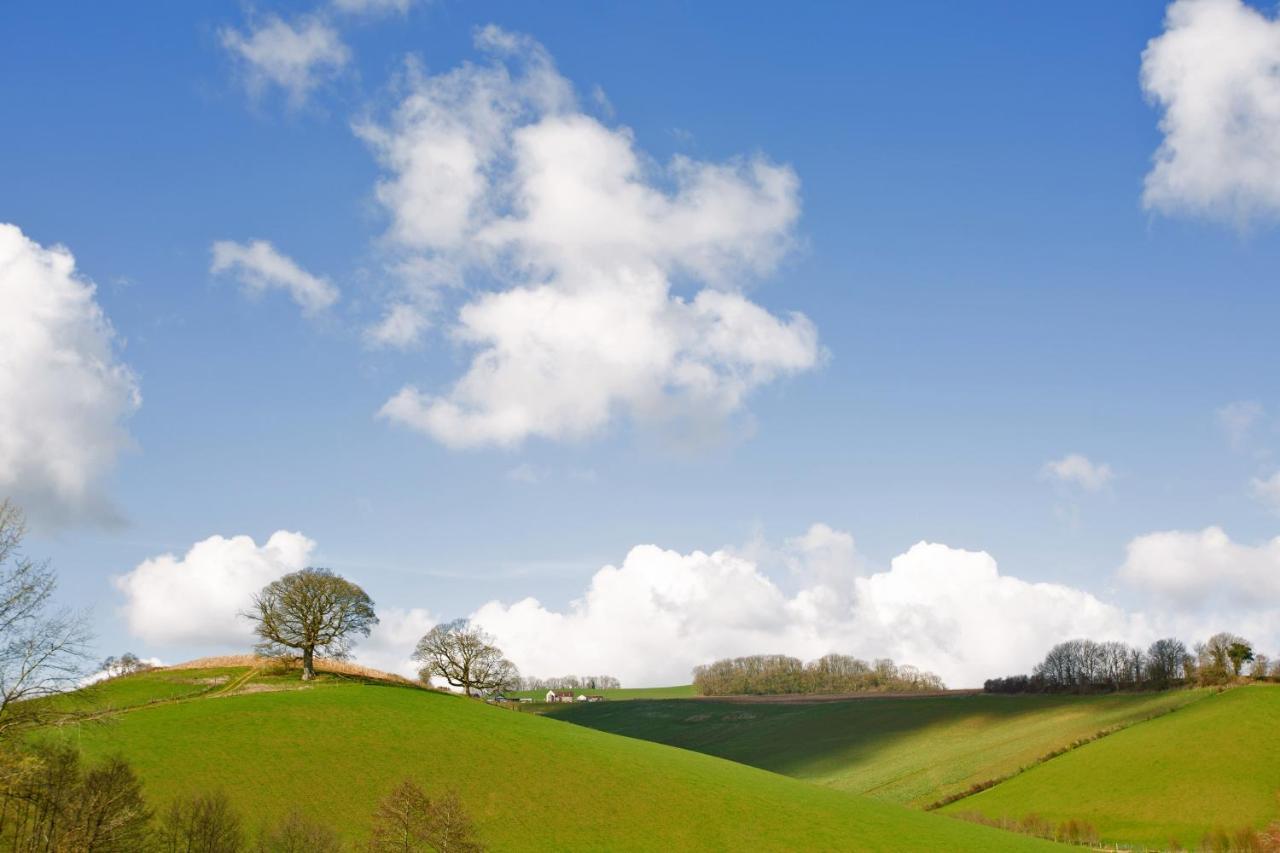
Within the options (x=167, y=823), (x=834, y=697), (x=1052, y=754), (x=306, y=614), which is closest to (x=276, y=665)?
(x=306, y=614)

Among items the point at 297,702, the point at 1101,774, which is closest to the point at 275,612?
the point at 297,702

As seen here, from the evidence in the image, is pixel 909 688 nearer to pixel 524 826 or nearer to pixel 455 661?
pixel 455 661

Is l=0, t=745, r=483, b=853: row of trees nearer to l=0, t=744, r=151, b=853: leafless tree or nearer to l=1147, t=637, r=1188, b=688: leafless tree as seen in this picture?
l=0, t=744, r=151, b=853: leafless tree

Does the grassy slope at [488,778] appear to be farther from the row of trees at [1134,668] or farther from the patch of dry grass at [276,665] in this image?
the row of trees at [1134,668]

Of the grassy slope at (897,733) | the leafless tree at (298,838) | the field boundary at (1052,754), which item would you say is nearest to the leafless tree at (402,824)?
the leafless tree at (298,838)

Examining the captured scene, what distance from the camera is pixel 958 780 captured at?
3935 inches

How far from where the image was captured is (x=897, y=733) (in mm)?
130875

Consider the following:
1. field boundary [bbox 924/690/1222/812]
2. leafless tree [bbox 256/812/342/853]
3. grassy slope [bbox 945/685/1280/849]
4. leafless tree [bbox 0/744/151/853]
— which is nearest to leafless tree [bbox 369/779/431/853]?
leafless tree [bbox 256/812/342/853]

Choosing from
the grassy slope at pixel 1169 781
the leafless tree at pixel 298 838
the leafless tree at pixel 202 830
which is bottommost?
the grassy slope at pixel 1169 781

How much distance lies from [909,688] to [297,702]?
490 ft

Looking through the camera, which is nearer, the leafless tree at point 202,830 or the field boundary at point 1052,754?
the leafless tree at point 202,830

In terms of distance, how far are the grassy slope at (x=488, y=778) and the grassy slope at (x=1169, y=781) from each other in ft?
70.3

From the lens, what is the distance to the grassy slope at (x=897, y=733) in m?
105

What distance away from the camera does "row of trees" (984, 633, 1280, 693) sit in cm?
12044
